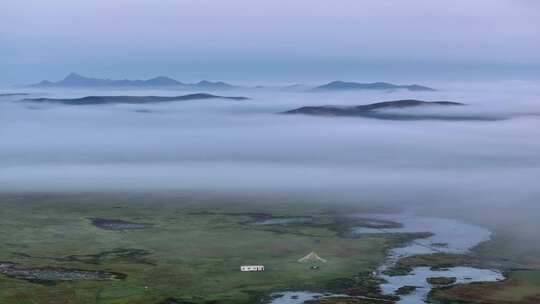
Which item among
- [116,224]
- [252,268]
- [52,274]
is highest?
[116,224]

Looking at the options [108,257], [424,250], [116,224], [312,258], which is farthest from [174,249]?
[424,250]

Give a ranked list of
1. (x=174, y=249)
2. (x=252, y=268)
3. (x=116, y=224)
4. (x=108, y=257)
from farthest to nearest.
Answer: (x=116, y=224) → (x=174, y=249) → (x=108, y=257) → (x=252, y=268)

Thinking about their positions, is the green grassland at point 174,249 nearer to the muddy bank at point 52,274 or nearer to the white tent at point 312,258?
the white tent at point 312,258

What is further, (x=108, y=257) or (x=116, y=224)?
(x=116, y=224)

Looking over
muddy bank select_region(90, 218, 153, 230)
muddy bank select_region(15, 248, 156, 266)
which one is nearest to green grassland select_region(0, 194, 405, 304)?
muddy bank select_region(15, 248, 156, 266)

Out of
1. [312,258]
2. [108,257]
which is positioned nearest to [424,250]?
[312,258]

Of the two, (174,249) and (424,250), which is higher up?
(174,249)

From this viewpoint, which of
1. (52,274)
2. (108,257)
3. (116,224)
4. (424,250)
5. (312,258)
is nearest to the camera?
(52,274)

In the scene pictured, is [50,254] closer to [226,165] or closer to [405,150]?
[226,165]

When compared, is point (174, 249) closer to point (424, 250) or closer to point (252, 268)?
point (252, 268)
